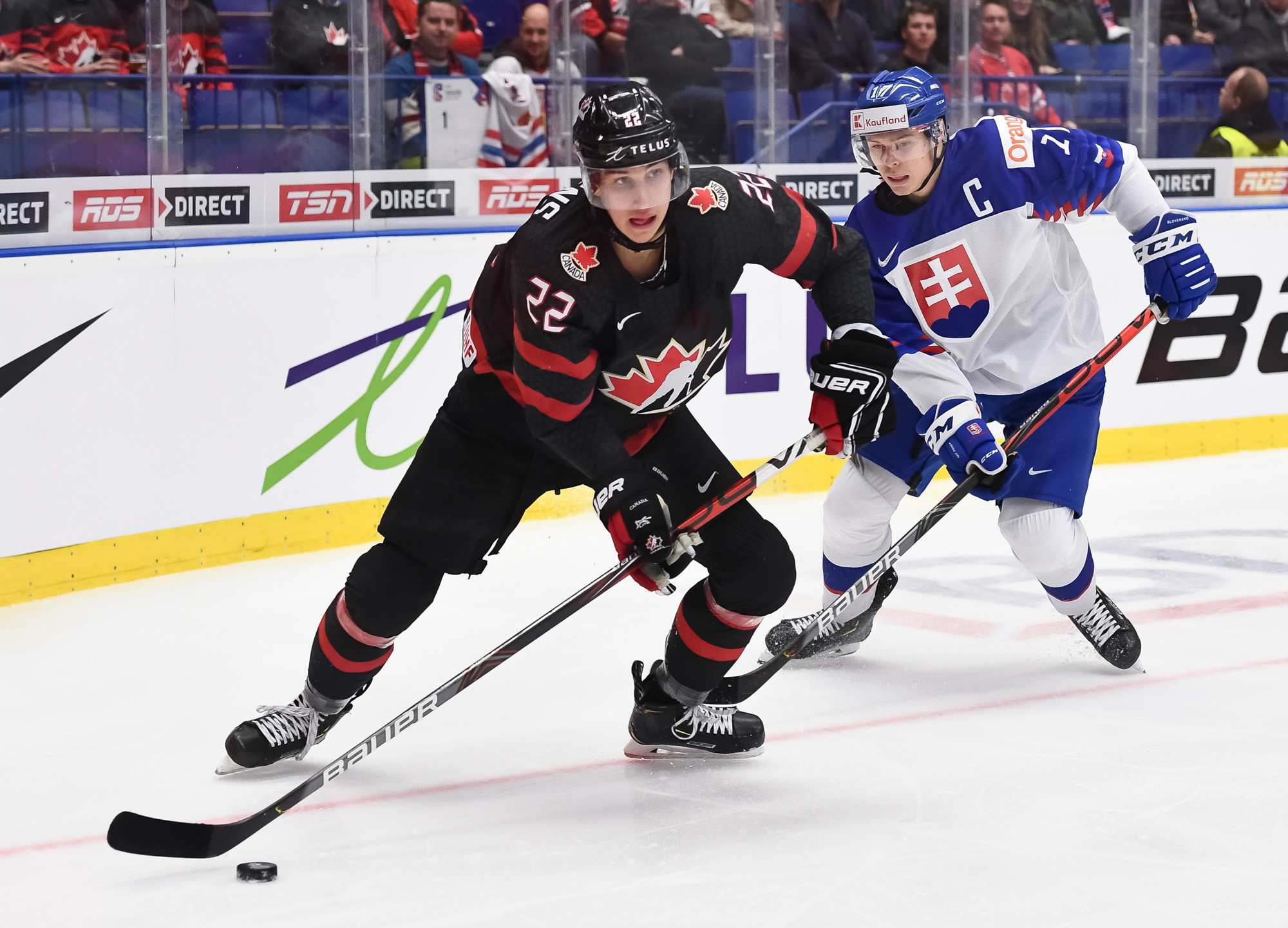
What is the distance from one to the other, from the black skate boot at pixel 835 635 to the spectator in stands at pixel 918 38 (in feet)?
9.77

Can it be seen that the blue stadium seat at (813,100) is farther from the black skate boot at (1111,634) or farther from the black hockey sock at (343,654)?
the black hockey sock at (343,654)

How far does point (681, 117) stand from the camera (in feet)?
17.6

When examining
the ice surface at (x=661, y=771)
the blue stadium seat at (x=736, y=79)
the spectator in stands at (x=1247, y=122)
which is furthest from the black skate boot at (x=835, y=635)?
the spectator in stands at (x=1247, y=122)

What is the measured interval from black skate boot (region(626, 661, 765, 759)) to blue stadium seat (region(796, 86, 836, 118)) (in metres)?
3.31

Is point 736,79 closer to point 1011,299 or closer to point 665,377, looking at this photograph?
point 1011,299

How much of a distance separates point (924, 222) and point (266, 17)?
7.77ft

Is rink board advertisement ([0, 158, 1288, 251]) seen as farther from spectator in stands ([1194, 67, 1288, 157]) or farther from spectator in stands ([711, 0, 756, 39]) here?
spectator in stands ([1194, 67, 1288, 157])

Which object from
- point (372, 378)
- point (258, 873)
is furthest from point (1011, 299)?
point (372, 378)

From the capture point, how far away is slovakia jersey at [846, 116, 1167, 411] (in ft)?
10.2

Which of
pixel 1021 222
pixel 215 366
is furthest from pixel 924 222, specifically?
pixel 215 366

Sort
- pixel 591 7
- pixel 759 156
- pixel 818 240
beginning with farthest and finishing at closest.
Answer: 1. pixel 759 156
2. pixel 591 7
3. pixel 818 240

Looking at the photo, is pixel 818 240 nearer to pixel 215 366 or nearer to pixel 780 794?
pixel 780 794

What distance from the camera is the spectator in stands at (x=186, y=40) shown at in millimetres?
4309

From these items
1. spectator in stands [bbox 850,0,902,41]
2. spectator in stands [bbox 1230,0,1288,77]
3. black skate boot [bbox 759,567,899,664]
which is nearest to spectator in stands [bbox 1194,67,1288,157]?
spectator in stands [bbox 1230,0,1288,77]
